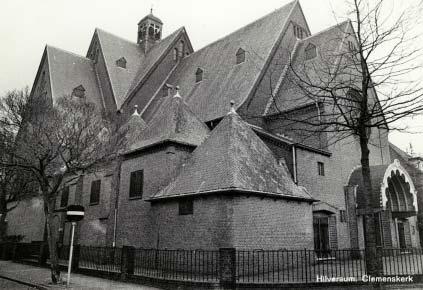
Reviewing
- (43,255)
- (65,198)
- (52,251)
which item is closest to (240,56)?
(65,198)

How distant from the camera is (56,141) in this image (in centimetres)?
1620

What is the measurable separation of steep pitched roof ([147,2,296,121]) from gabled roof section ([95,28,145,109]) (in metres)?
4.49

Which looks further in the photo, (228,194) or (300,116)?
(300,116)

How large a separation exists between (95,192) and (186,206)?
10.0 m

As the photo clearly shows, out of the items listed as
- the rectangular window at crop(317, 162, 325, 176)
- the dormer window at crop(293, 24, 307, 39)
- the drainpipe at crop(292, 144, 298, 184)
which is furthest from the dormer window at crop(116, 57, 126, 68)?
the rectangular window at crop(317, 162, 325, 176)

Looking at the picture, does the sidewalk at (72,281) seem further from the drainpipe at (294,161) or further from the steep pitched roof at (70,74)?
the steep pitched roof at (70,74)

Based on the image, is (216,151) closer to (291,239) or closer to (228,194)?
(228,194)

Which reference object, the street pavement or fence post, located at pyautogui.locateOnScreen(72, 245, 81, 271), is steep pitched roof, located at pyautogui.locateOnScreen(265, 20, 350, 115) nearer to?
fence post, located at pyautogui.locateOnScreen(72, 245, 81, 271)

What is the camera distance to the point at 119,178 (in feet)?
73.9

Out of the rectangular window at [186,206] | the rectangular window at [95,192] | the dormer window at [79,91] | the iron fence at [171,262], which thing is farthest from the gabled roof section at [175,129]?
the dormer window at [79,91]

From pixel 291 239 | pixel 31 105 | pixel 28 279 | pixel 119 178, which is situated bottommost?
pixel 28 279

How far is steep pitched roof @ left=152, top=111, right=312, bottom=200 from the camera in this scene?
53.8ft

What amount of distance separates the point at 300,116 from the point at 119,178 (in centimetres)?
1155

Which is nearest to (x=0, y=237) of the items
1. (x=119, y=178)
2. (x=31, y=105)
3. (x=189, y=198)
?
(x=119, y=178)
